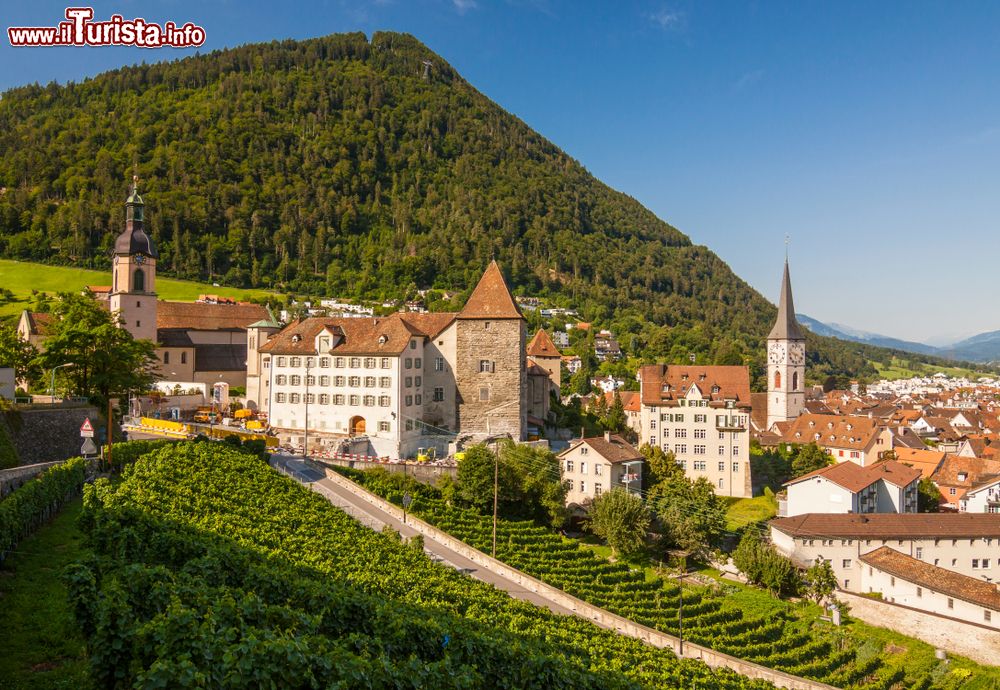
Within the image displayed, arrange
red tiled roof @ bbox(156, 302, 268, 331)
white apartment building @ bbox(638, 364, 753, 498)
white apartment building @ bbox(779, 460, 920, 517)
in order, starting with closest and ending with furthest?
white apartment building @ bbox(779, 460, 920, 517)
white apartment building @ bbox(638, 364, 753, 498)
red tiled roof @ bbox(156, 302, 268, 331)

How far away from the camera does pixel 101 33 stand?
4919 cm

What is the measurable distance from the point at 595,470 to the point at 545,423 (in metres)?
15.8

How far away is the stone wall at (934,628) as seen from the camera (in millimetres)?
37312

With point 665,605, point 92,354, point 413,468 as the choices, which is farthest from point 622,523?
point 92,354

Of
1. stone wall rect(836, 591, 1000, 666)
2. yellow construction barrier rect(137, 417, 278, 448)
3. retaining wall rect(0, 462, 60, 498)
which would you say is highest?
retaining wall rect(0, 462, 60, 498)

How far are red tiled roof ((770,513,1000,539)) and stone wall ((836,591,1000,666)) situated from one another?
656 cm

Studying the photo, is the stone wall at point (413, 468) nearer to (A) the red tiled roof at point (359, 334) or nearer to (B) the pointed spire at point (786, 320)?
(A) the red tiled roof at point (359, 334)

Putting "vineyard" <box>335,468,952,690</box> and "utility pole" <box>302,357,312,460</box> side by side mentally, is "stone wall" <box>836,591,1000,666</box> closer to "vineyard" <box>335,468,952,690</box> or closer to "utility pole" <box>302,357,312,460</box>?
"vineyard" <box>335,468,952,690</box>

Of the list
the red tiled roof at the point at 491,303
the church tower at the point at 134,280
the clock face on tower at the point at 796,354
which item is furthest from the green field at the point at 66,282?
the clock face on tower at the point at 796,354

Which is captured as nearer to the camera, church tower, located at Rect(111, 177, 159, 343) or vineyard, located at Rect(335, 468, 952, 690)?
vineyard, located at Rect(335, 468, 952, 690)

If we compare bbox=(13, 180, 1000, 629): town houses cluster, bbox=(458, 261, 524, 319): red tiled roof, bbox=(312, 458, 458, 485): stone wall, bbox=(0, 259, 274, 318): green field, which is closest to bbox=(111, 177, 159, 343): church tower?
bbox=(13, 180, 1000, 629): town houses cluster

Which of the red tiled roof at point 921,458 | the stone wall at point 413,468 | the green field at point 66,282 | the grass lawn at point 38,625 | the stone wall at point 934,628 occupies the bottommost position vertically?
the stone wall at point 934,628

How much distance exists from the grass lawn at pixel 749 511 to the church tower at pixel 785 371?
1598 inches

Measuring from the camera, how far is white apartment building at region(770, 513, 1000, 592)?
4784 cm
